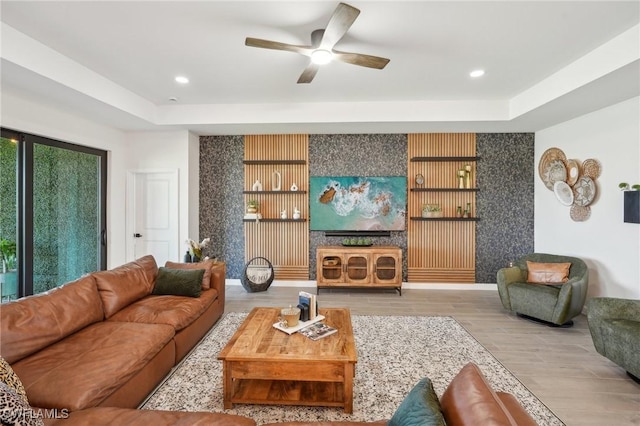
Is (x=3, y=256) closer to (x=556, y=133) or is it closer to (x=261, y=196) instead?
(x=261, y=196)

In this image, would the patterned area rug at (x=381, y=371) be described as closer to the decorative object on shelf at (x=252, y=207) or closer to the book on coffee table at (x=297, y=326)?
the book on coffee table at (x=297, y=326)

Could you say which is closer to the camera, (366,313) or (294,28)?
(294,28)

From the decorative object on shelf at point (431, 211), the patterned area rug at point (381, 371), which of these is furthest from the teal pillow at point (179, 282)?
the decorative object on shelf at point (431, 211)

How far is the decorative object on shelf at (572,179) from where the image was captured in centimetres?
392

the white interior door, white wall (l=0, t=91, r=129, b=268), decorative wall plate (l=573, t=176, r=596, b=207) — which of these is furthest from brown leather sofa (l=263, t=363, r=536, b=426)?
the white interior door

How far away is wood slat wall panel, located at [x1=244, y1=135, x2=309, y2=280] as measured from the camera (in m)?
5.29

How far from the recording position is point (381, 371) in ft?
8.32

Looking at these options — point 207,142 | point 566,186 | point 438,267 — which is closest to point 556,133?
point 566,186

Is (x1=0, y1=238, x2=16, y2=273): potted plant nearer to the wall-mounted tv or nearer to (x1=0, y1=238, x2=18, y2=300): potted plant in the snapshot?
(x1=0, y1=238, x2=18, y2=300): potted plant

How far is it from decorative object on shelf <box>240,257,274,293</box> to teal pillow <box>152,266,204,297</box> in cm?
171

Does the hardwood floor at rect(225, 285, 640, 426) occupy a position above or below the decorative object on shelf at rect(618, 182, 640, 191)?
below

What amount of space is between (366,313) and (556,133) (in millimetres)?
4008

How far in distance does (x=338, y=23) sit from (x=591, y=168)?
156 inches

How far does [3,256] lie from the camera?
3398mm
